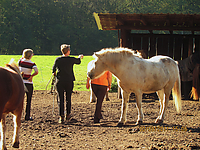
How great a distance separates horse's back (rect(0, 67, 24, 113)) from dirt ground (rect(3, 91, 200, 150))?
0.83 meters

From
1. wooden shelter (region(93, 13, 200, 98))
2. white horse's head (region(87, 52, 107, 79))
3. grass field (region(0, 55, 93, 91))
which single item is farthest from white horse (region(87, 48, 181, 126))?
grass field (region(0, 55, 93, 91))

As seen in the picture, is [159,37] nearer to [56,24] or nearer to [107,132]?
[107,132]

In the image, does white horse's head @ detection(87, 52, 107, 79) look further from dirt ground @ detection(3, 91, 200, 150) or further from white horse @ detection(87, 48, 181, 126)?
dirt ground @ detection(3, 91, 200, 150)

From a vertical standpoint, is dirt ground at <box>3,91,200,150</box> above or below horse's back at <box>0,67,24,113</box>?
below

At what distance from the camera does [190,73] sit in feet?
34.6

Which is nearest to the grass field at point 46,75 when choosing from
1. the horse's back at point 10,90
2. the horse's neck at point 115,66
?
the horse's neck at point 115,66

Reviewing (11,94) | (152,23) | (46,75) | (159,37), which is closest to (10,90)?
(11,94)

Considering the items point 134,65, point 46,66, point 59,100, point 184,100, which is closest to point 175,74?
point 134,65

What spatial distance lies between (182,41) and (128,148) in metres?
7.89

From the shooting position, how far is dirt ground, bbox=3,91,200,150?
4539mm

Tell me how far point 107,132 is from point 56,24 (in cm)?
4648

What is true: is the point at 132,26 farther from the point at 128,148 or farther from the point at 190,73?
the point at 128,148

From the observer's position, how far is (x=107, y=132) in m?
5.44

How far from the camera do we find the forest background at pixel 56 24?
4522 cm
